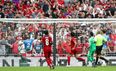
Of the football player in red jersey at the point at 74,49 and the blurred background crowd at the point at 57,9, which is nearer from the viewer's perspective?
the football player in red jersey at the point at 74,49

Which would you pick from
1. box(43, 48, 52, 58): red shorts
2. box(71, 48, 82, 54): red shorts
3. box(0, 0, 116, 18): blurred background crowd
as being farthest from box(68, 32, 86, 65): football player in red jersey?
box(43, 48, 52, 58): red shorts

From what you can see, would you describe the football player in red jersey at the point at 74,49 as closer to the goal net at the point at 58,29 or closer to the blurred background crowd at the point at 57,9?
the goal net at the point at 58,29

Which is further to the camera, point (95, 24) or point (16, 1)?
point (16, 1)

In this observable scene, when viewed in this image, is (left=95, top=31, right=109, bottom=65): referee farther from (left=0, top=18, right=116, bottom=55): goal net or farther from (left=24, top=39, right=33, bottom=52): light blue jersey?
(left=24, top=39, right=33, bottom=52): light blue jersey

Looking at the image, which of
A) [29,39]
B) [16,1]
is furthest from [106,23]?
[16,1]

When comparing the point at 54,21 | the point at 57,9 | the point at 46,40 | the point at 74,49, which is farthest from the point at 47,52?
the point at 57,9

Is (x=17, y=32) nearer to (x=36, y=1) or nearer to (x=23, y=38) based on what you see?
(x=23, y=38)

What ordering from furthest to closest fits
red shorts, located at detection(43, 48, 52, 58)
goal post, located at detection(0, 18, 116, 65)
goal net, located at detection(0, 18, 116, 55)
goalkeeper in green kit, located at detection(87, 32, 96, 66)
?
1. goal post, located at detection(0, 18, 116, 65)
2. goal net, located at detection(0, 18, 116, 55)
3. goalkeeper in green kit, located at detection(87, 32, 96, 66)
4. red shorts, located at detection(43, 48, 52, 58)

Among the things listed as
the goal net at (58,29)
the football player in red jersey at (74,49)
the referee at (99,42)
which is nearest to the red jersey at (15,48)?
the goal net at (58,29)

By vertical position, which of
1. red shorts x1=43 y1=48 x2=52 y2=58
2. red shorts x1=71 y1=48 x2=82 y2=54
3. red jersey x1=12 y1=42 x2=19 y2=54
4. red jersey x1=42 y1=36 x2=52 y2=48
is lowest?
red shorts x1=71 y1=48 x2=82 y2=54

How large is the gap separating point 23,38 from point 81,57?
3.36 m

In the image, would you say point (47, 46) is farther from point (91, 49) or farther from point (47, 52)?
point (91, 49)

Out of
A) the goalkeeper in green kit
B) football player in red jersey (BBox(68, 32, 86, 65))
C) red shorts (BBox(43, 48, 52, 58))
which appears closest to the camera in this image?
red shorts (BBox(43, 48, 52, 58))

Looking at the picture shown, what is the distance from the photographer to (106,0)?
42.4m
